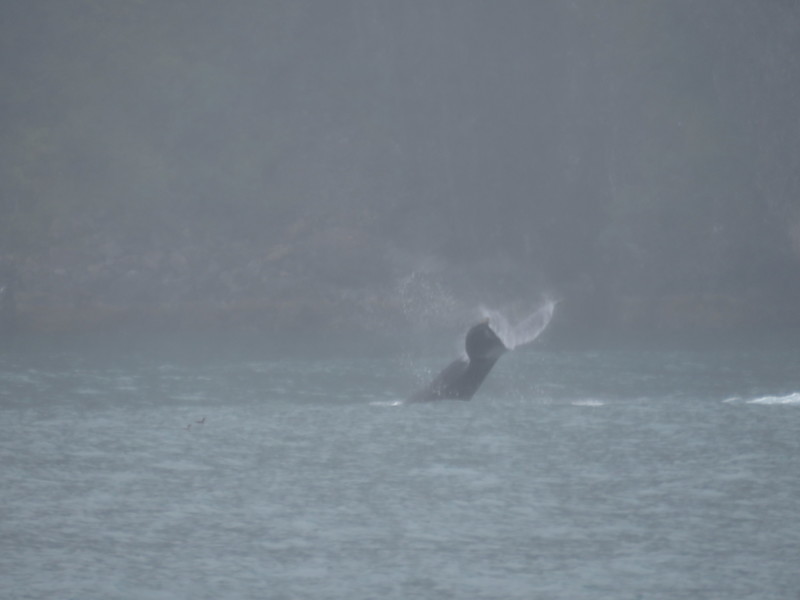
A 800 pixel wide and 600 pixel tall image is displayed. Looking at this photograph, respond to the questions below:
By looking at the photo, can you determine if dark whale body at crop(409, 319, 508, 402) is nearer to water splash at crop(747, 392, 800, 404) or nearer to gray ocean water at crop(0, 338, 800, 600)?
gray ocean water at crop(0, 338, 800, 600)

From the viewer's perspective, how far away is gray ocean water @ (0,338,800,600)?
14.6 metres

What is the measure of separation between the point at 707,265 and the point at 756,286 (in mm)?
3285

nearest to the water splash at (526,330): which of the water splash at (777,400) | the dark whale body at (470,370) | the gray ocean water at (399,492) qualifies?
the dark whale body at (470,370)

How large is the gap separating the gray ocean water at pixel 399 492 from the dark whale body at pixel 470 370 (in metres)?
0.64

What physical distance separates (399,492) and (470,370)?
9225mm

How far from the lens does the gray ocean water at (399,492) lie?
1455 centimetres

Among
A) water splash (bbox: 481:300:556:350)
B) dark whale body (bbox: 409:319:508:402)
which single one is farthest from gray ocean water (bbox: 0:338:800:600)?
water splash (bbox: 481:300:556:350)

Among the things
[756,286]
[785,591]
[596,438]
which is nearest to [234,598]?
[785,591]

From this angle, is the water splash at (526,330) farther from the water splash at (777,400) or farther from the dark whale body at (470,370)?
the water splash at (777,400)

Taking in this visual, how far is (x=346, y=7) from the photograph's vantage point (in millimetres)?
90875

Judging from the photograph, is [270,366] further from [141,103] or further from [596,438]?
[141,103]

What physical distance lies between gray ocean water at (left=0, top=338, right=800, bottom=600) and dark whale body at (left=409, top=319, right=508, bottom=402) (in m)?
0.64

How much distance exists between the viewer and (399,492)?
19250 millimetres

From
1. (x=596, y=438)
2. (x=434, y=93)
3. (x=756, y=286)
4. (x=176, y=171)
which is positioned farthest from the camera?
(x=434, y=93)
